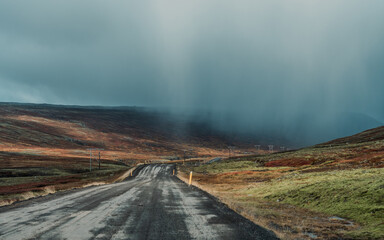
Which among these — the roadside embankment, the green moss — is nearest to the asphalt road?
the roadside embankment

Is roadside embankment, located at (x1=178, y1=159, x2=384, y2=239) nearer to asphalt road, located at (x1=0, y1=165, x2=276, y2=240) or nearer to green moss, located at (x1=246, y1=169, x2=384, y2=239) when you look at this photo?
green moss, located at (x1=246, y1=169, x2=384, y2=239)

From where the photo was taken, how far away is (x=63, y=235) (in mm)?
7848

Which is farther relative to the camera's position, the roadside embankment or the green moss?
the green moss

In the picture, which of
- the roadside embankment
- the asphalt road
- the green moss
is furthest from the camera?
the green moss

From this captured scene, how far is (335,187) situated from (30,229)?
1615 centimetres

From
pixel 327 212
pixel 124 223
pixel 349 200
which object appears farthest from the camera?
pixel 349 200

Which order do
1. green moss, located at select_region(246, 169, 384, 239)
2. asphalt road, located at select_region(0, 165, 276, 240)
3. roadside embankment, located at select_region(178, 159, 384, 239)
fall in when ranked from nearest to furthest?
asphalt road, located at select_region(0, 165, 276, 240) < roadside embankment, located at select_region(178, 159, 384, 239) < green moss, located at select_region(246, 169, 384, 239)

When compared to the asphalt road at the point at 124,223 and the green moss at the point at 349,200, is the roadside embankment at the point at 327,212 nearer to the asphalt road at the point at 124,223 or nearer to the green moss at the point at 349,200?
the green moss at the point at 349,200

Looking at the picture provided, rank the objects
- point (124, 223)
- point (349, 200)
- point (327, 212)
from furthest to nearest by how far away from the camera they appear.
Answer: point (349, 200) → point (327, 212) → point (124, 223)

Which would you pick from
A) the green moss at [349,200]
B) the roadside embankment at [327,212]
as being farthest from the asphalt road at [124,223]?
the green moss at [349,200]

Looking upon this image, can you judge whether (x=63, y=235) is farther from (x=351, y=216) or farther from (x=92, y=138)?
(x=92, y=138)

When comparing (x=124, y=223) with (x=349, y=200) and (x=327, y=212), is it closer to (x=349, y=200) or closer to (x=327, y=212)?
(x=327, y=212)

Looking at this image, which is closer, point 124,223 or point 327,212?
point 124,223

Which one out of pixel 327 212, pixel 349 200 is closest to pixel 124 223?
pixel 327 212
